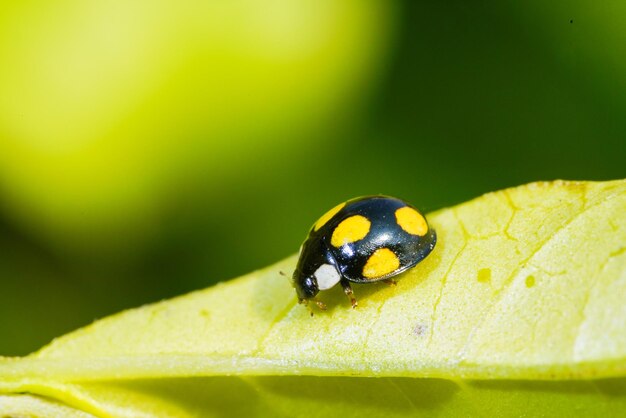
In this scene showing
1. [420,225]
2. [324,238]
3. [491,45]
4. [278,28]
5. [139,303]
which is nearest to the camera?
[420,225]

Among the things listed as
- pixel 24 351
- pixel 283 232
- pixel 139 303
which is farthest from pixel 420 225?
pixel 24 351

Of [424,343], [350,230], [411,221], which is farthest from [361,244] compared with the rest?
[424,343]

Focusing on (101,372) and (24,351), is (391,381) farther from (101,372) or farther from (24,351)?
(24,351)

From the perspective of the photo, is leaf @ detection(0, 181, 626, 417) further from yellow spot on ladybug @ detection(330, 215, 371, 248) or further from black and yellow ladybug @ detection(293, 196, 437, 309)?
yellow spot on ladybug @ detection(330, 215, 371, 248)

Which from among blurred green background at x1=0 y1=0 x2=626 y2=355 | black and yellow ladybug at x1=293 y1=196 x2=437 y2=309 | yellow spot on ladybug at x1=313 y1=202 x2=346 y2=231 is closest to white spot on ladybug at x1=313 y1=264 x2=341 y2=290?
black and yellow ladybug at x1=293 y1=196 x2=437 y2=309

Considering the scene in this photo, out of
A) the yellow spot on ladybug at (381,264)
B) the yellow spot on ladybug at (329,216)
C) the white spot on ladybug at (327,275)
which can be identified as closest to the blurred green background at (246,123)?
the yellow spot on ladybug at (329,216)

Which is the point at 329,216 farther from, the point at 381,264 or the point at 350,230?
the point at 381,264
